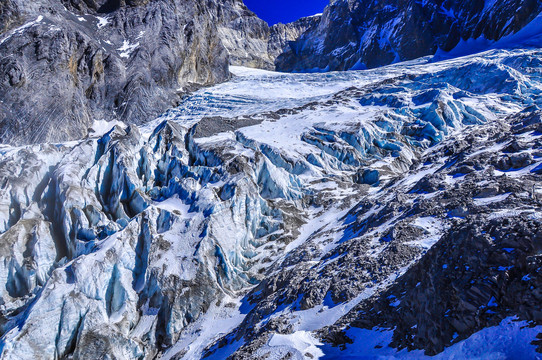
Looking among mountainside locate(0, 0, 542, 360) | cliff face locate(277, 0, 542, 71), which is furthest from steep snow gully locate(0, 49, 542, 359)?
cliff face locate(277, 0, 542, 71)

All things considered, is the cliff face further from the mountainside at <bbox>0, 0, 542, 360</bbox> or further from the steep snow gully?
the steep snow gully

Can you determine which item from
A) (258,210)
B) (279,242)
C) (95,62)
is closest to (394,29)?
(95,62)

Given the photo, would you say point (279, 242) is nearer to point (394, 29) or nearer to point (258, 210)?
point (258, 210)

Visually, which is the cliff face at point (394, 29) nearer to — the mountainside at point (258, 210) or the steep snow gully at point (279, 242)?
the mountainside at point (258, 210)

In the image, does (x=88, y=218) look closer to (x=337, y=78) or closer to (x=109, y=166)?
(x=109, y=166)

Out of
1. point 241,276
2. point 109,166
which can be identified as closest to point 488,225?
point 241,276
